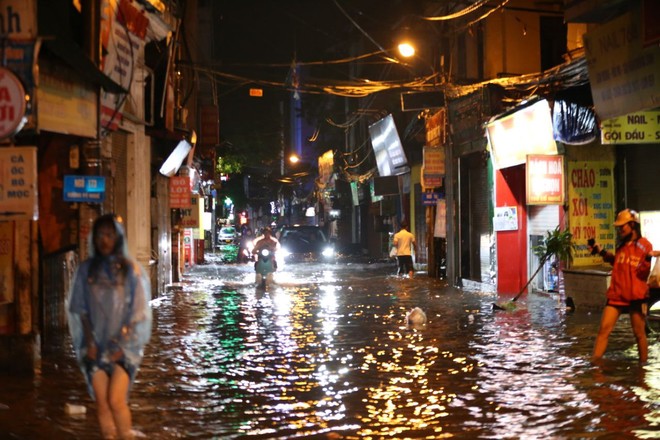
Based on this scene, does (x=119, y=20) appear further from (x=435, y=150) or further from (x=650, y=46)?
(x=435, y=150)

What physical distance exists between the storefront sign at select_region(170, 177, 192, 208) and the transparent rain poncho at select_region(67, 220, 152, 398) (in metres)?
17.5

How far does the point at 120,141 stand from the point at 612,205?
10.7 m

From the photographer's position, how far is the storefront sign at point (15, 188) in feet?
29.2

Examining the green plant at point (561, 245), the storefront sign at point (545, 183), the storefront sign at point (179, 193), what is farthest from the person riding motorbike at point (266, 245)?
the green plant at point (561, 245)

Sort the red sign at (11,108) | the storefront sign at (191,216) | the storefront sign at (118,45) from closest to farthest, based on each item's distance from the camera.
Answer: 1. the red sign at (11,108)
2. the storefront sign at (118,45)
3. the storefront sign at (191,216)

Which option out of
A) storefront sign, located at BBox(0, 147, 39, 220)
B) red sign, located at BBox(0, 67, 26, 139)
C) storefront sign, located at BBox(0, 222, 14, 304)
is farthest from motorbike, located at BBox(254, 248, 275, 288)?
red sign, located at BBox(0, 67, 26, 139)

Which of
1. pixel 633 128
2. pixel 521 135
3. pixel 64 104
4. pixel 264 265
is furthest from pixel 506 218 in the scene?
pixel 64 104

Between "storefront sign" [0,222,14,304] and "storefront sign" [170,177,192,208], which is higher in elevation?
"storefront sign" [170,177,192,208]

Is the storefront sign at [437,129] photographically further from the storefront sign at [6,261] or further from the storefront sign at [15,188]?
the storefront sign at [15,188]

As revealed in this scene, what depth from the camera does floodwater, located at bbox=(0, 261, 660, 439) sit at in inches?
288

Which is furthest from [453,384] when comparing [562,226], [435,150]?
[435,150]

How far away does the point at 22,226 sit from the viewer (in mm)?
9844

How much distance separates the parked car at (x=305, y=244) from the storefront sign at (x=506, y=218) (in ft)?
53.6

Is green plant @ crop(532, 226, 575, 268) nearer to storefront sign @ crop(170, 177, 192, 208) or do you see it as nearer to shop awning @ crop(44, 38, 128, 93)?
shop awning @ crop(44, 38, 128, 93)
